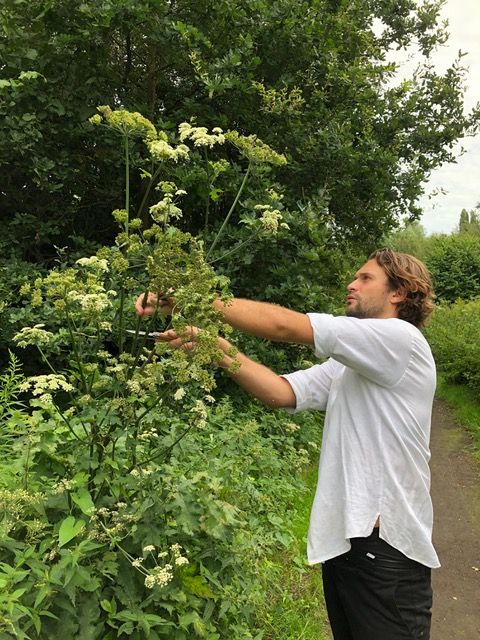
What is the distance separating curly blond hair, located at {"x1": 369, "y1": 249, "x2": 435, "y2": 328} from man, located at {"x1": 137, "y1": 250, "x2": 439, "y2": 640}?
1.00ft

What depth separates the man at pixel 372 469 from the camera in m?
2.27

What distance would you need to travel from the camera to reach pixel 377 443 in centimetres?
238

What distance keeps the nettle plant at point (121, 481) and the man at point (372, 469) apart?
185 mm

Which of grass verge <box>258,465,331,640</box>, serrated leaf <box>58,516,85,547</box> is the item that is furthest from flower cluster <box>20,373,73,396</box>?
grass verge <box>258,465,331,640</box>

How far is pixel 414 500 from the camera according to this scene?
2.39 metres

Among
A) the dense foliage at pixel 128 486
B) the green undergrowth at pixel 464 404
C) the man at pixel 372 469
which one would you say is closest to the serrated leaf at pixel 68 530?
the dense foliage at pixel 128 486

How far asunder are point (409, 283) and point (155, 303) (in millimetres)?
1222

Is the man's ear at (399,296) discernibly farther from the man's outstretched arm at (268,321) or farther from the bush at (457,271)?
the bush at (457,271)

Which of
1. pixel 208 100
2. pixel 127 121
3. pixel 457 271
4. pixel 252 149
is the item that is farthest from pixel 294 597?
pixel 457 271

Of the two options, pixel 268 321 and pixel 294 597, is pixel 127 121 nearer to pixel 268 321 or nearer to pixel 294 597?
pixel 268 321

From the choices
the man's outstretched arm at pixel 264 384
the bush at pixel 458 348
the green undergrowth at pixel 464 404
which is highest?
the man's outstretched arm at pixel 264 384

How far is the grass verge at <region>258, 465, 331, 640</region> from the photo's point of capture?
3.62 m

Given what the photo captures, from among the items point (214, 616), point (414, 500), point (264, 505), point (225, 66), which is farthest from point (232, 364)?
point (225, 66)

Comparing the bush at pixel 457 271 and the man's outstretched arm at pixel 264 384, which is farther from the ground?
the man's outstretched arm at pixel 264 384
